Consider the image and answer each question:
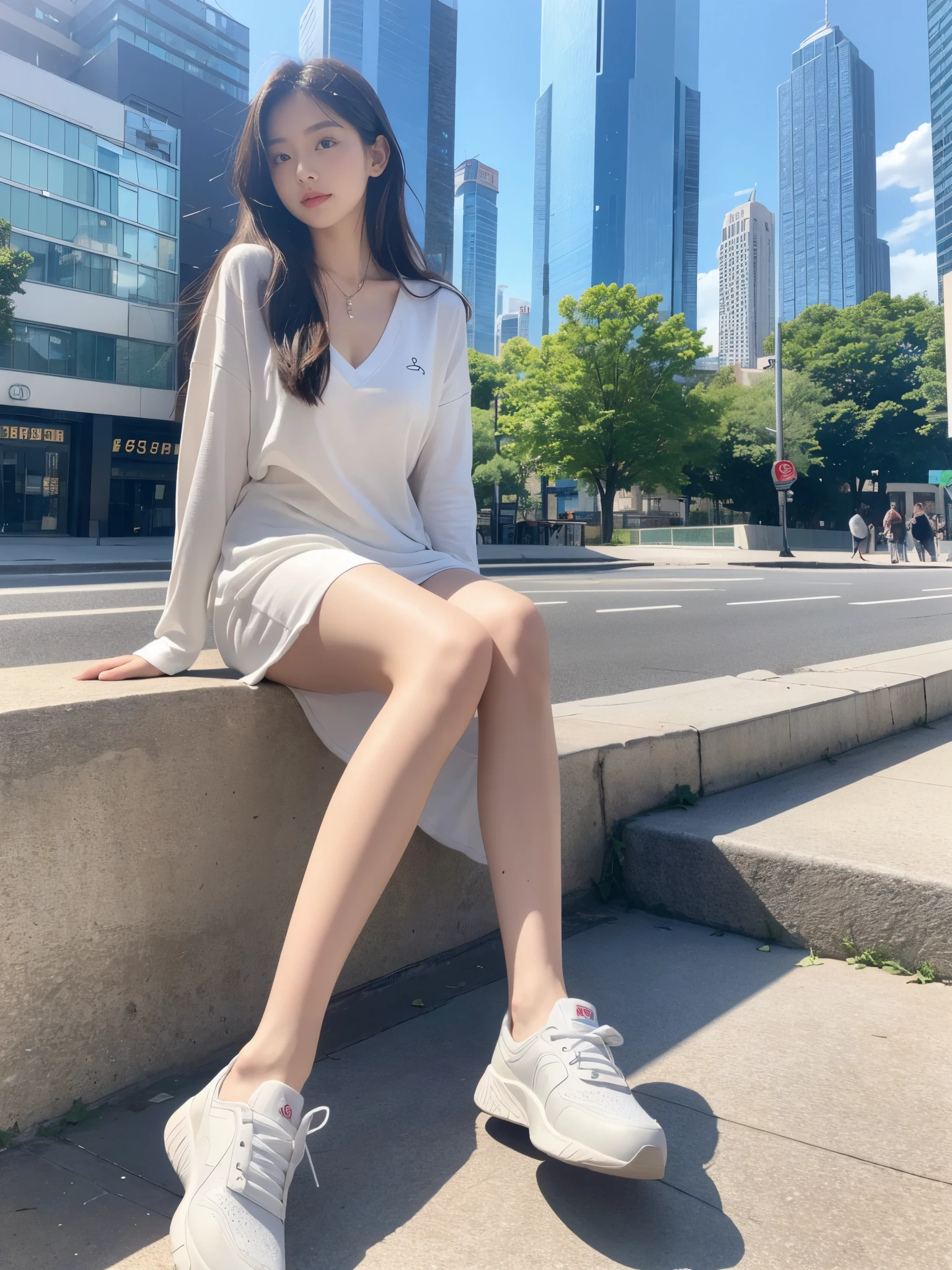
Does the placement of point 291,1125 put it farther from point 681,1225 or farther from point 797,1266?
point 797,1266

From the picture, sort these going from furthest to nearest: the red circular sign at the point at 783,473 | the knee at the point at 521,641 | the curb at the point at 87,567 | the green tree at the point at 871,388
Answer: the green tree at the point at 871,388 → the red circular sign at the point at 783,473 → the curb at the point at 87,567 → the knee at the point at 521,641

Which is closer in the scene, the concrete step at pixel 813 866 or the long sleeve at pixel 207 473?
the long sleeve at pixel 207 473

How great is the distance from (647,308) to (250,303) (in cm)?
3983

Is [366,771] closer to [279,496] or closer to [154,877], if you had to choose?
[154,877]

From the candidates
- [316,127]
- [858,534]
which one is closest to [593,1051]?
[316,127]

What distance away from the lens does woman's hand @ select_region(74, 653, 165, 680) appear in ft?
5.95

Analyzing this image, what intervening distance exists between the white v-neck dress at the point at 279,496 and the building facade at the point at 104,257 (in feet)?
91.9

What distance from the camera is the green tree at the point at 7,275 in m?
25.7

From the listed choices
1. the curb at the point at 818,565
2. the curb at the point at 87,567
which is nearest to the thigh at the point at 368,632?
the curb at the point at 87,567

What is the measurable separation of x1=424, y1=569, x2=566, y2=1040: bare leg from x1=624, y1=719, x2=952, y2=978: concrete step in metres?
0.86

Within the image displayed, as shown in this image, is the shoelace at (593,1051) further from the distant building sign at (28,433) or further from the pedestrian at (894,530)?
the distant building sign at (28,433)

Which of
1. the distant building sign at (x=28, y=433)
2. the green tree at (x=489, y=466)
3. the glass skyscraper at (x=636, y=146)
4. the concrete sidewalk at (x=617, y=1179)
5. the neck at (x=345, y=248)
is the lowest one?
the concrete sidewalk at (x=617, y=1179)

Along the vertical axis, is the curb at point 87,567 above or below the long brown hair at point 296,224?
below

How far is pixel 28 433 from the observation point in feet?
102
